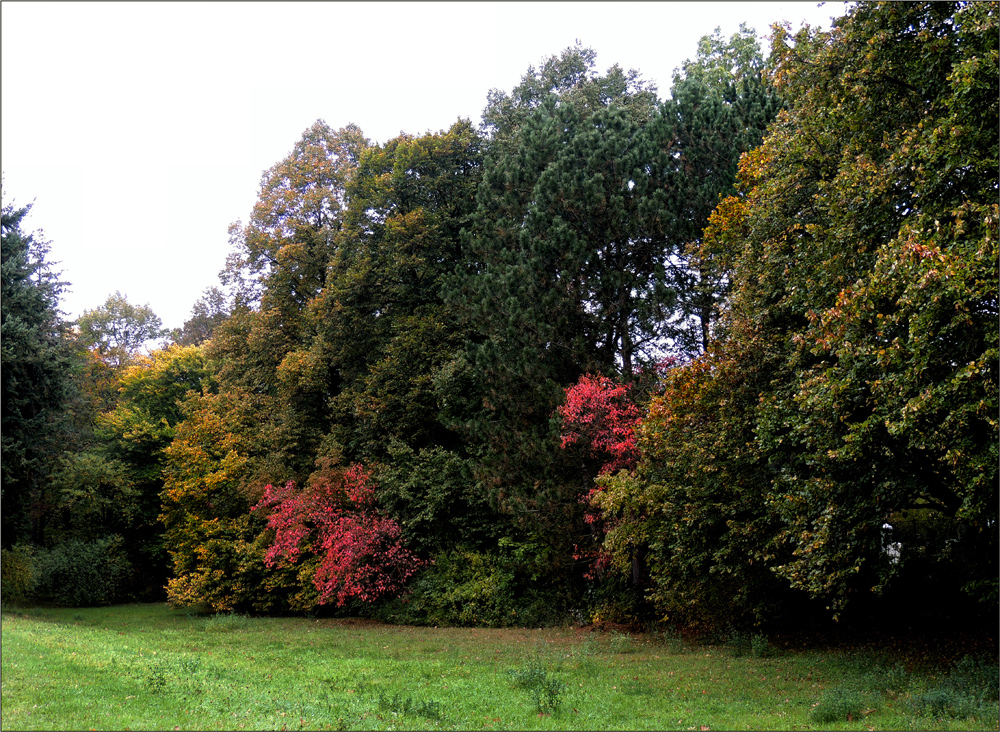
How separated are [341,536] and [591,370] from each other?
1141cm

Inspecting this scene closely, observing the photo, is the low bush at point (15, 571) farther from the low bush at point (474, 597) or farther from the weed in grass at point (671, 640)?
the weed in grass at point (671, 640)

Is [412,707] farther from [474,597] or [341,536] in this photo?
[341,536]

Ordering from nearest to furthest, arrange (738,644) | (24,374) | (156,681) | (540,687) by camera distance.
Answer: (156,681) < (540,687) < (738,644) < (24,374)

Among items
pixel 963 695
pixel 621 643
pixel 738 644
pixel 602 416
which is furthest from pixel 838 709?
pixel 602 416

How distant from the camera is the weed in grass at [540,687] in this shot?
10.7 meters

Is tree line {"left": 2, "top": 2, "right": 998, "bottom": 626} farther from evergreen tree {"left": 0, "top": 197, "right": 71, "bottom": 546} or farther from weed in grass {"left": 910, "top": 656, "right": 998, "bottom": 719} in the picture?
weed in grass {"left": 910, "top": 656, "right": 998, "bottom": 719}

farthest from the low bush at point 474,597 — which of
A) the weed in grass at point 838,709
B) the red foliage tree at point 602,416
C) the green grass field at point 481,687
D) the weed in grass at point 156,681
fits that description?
the weed in grass at point 156,681

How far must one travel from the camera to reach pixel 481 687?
1248cm

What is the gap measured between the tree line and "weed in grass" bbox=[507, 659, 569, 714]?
14.4 ft

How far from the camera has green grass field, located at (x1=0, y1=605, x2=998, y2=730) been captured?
9.30 metres

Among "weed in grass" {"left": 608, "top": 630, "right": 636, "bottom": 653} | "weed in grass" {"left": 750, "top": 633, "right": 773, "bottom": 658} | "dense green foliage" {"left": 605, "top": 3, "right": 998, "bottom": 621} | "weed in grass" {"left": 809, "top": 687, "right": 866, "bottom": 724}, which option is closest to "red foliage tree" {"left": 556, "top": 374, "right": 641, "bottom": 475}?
"dense green foliage" {"left": 605, "top": 3, "right": 998, "bottom": 621}

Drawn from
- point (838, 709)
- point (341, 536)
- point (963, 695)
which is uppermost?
point (341, 536)

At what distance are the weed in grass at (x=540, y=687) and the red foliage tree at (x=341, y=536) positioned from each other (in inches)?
502

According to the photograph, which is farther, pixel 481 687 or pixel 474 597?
pixel 474 597
